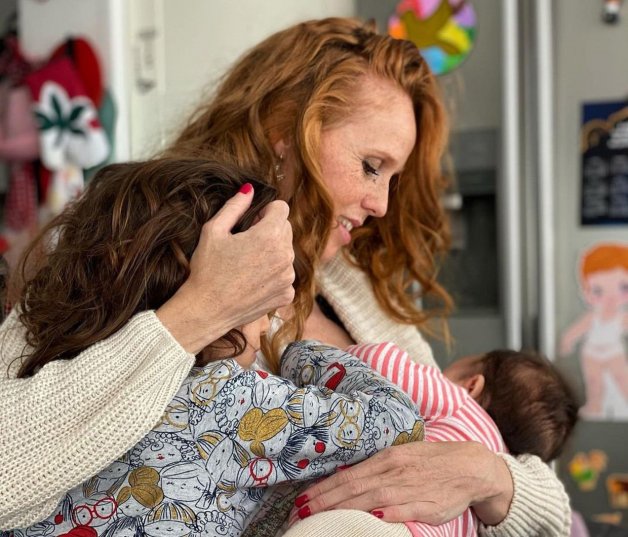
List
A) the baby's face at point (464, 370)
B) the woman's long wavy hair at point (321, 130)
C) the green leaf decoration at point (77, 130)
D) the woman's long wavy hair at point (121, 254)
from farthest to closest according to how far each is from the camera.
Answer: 1. the green leaf decoration at point (77, 130)
2. the baby's face at point (464, 370)
3. the woman's long wavy hair at point (321, 130)
4. the woman's long wavy hair at point (121, 254)

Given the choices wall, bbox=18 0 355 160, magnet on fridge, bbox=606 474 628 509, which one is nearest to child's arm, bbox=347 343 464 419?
magnet on fridge, bbox=606 474 628 509

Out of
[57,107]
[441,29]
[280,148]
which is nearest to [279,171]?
[280,148]

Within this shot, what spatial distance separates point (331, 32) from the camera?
1.87 meters

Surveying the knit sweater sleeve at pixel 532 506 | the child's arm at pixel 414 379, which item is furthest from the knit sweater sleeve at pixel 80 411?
the knit sweater sleeve at pixel 532 506

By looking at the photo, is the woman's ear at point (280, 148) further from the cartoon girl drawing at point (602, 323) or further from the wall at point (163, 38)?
the cartoon girl drawing at point (602, 323)

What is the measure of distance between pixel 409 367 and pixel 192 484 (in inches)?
19.4

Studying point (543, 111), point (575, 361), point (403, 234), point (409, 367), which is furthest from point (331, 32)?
point (575, 361)

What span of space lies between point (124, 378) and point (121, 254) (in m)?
0.17

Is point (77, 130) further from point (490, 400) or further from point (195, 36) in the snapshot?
point (490, 400)

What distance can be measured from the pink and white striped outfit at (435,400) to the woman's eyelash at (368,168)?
37 centimetres

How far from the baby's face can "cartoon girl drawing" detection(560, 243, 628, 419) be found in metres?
1.19

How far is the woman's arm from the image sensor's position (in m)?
1.06

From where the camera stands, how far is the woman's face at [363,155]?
1.72 m

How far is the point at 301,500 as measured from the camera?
1.24 metres
